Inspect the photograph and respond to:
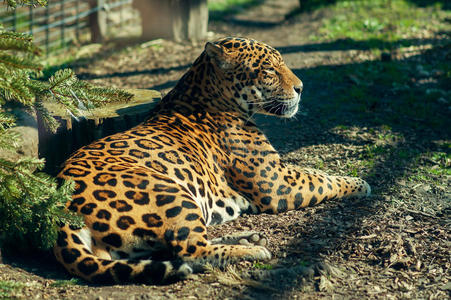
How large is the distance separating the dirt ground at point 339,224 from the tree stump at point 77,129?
1687mm

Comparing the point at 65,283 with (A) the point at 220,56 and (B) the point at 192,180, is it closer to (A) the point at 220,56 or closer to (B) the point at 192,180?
(B) the point at 192,180

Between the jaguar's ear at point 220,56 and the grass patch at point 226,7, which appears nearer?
the jaguar's ear at point 220,56

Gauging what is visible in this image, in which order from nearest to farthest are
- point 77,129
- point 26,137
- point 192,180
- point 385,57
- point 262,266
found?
point 262,266
point 192,180
point 77,129
point 26,137
point 385,57

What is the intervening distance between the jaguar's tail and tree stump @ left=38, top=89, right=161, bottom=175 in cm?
206

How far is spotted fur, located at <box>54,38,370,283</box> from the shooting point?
4207 millimetres

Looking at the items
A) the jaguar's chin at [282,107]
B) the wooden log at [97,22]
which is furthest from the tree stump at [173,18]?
the jaguar's chin at [282,107]

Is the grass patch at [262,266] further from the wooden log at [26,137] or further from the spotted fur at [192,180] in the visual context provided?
the wooden log at [26,137]

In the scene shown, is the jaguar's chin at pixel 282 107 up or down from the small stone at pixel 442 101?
up

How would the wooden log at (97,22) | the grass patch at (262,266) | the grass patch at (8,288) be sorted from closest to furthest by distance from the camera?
the grass patch at (8,288), the grass patch at (262,266), the wooden log at (97,22)

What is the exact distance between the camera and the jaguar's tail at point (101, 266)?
13.4 ft

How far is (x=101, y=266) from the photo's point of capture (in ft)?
13.4

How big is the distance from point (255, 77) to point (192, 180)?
4.10ft

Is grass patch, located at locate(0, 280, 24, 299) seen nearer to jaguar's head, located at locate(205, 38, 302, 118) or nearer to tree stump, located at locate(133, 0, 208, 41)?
jaguar's head, located at locate(205, 38, 302, 118)

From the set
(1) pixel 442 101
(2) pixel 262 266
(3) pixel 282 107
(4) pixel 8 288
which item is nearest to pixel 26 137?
(3) pixel 282 107
